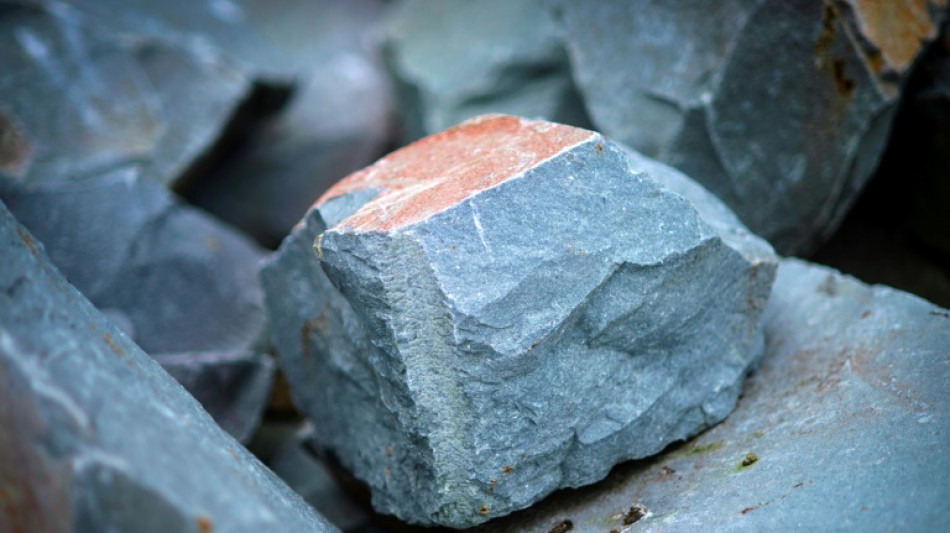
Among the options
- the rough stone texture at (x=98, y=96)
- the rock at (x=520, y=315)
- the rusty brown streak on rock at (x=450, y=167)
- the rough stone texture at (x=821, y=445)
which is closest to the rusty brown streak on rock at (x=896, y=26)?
the rough stone texture at (x=821, y=445)

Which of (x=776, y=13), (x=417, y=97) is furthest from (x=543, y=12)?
(x=776, y=13)

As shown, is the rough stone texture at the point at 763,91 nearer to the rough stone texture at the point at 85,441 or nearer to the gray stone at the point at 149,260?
the gray stone at the point at 149,260

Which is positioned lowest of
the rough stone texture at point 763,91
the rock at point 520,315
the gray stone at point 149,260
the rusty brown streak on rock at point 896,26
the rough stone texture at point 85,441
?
the gray stone at point 149,260

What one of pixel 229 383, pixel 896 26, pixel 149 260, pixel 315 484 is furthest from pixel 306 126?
pixel 896 26

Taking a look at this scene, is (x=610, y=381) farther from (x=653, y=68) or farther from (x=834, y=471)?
(x=653, y=68)

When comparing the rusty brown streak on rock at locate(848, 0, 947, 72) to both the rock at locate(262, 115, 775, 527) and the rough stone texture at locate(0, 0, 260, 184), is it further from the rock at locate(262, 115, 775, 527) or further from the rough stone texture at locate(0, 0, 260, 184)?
the rough stone texture at locate(0, 0, 260, 184)
